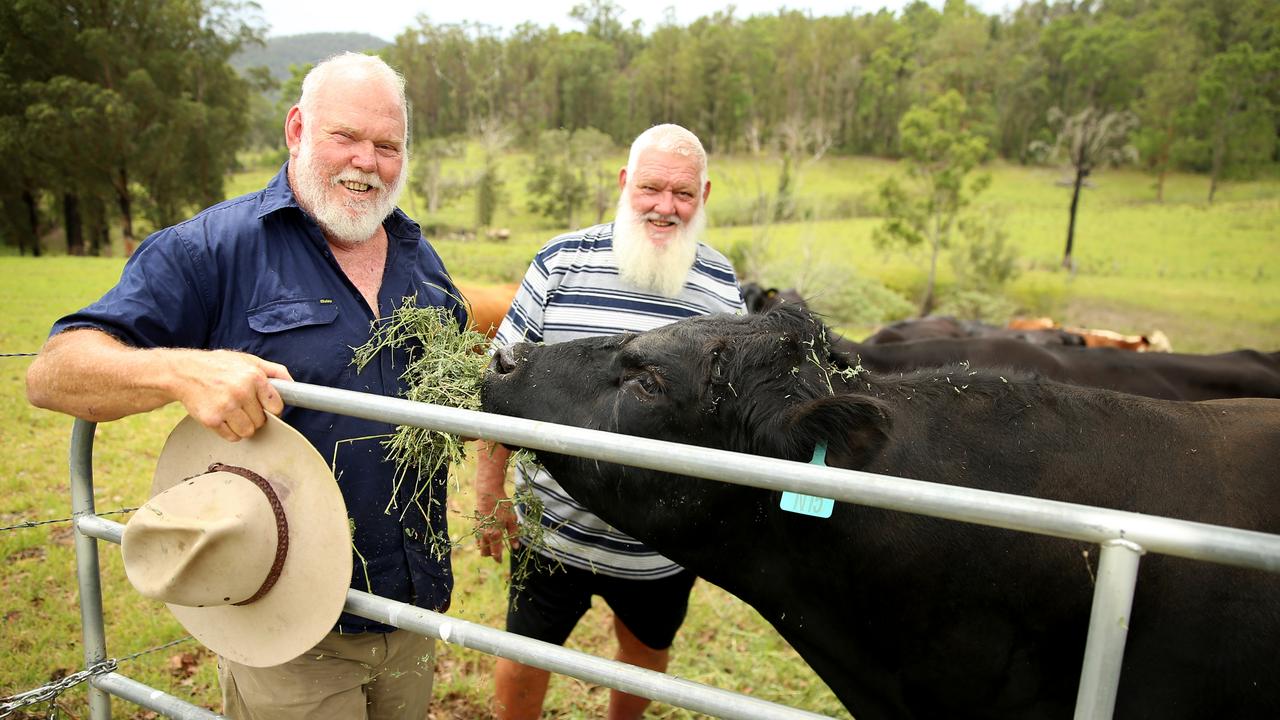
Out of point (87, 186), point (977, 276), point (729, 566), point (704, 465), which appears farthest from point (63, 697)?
point (977, 276)

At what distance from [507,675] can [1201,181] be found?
53.4m

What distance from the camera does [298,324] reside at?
90.0 inches

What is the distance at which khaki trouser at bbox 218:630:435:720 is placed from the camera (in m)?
2.26

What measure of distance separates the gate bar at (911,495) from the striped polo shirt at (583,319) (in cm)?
148

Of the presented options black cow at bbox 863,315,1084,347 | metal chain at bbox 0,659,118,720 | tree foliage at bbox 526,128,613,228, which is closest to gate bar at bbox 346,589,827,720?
metal chain at bbox 0,659,118,720

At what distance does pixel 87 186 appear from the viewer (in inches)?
603

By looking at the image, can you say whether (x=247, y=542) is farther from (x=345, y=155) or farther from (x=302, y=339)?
(x=345, y=155)

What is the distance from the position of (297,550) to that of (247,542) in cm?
15

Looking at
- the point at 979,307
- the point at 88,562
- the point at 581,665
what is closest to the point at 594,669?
the point at 581,665

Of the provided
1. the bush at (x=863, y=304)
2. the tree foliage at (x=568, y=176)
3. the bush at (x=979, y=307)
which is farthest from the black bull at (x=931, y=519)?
the tree foliage at (x=568, y=176)

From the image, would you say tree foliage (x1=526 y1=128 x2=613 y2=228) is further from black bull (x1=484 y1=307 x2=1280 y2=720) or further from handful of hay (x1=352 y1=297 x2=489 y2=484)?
black bull (x1=484 y1=307 x2=1280 y2=720)

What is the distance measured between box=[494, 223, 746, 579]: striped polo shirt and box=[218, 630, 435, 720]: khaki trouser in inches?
28.2

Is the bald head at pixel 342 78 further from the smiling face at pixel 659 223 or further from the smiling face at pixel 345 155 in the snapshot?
the smiling face at pixel 659 223

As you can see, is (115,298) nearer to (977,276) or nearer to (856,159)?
(977,276)
